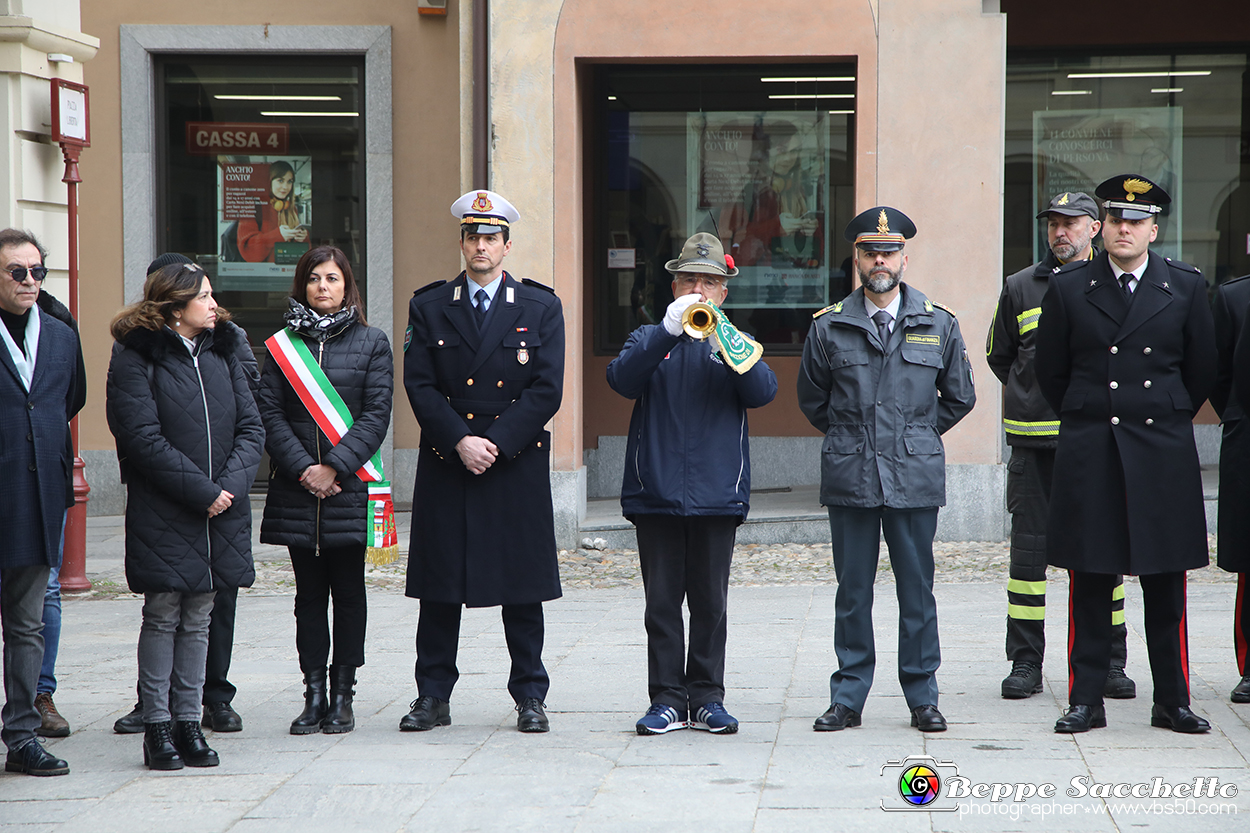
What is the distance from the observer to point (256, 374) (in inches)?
233

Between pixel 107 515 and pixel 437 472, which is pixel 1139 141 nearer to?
pixel 437 472

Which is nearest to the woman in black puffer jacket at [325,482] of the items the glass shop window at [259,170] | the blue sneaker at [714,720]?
the blue sneaker at [714,720]

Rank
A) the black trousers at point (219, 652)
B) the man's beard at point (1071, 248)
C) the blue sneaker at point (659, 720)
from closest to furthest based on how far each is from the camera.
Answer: the blue sneaker at point (659, 720), the black trousers at point (219, 652), the man's beard at point (1071, 248)

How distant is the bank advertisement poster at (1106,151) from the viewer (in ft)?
41.9

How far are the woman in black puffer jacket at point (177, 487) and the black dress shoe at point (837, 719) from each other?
239 centimetres

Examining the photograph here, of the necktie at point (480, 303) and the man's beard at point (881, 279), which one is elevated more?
Result: the man's beard at point (881, 279)

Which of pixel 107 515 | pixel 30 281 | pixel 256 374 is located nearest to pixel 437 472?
pixel 256 374

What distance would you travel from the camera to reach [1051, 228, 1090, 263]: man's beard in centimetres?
622

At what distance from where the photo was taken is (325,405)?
18.6 feet

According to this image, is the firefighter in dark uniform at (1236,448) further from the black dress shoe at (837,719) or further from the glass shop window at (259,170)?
the glass shop window at (259,170)

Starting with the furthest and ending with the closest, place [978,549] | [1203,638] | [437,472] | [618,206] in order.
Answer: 1. [618,206]
2. [978,549]
3. [1203,638]
4. [437,472]

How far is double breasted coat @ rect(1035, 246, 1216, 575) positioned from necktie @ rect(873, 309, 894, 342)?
2.32ft

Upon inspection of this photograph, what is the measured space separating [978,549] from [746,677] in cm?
434

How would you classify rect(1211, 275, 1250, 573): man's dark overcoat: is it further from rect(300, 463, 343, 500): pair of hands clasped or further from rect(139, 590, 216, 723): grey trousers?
rect(139, 590, 216, 723): grey trousers
